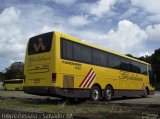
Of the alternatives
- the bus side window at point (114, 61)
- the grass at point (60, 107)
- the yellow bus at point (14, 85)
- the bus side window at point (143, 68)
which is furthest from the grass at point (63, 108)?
the yellow bus at point (14, 85)

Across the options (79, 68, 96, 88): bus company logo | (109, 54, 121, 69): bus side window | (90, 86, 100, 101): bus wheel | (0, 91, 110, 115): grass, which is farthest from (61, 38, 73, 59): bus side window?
(109, 54, 121, 69): bus side window

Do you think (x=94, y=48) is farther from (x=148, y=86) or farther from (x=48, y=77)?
(x=148, y=86)

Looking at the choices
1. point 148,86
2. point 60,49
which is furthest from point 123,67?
point 60,49

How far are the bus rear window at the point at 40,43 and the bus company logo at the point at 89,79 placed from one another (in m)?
2.69

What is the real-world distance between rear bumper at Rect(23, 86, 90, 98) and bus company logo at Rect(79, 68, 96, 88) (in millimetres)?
313

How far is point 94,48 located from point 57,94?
176 inches

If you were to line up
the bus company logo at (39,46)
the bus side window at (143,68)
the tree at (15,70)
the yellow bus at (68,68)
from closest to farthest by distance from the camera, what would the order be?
the yellow bus at (68,68) → the bus company logo at (39,46) → the bus side window at (143,68) → the tree at (15,70)

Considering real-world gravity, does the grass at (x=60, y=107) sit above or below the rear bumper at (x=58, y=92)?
below

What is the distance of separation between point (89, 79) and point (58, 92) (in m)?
3.00

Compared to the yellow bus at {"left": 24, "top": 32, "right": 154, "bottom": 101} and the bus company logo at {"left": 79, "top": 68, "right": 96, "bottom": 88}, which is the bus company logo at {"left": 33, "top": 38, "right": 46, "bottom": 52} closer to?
the yellow bus at {"left": 24, "top": 32, "right": 154, "bottom": 101}

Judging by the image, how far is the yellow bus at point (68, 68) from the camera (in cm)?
1586

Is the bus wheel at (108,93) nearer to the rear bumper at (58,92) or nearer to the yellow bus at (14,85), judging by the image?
the rear bumper at (58,92)

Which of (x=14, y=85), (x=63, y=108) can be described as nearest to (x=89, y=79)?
(x=63, y=108)

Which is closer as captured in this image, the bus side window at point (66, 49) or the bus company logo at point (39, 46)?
the bus side window at point (66, 49)
